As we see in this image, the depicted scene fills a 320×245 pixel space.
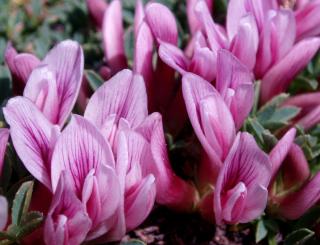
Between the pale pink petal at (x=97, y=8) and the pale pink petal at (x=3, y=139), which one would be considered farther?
the pale pink petal at (x=97, y=8)

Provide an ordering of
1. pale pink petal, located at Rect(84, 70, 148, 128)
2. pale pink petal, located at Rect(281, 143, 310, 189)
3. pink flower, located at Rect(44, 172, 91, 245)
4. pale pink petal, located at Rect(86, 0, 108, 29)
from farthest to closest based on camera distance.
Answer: pale pink petal, located at Rect(86, 0, 108, 29), pale pink petal, located at Rect(281, 143, 310, 189), pale pink petal, located at Rect(84, 70, 148, 128), pink flower, located at Rect(44, 172, 91, 245)

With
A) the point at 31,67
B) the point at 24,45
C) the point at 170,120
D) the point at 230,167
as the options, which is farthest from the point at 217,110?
the point at 24,45

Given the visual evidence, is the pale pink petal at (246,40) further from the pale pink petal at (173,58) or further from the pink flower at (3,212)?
the pink flower at (3,212)

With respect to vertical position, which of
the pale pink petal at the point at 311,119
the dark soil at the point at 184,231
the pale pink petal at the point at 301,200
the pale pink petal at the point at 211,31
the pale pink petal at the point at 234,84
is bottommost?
the dark soil at the point at 184,231

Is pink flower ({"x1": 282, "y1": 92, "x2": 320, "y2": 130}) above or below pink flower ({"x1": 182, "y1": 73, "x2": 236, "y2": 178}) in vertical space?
below

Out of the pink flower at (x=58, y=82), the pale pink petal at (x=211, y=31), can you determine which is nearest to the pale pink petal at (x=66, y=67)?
the pink flower at (x=58, y=82)

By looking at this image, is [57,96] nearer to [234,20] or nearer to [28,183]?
[28,183]

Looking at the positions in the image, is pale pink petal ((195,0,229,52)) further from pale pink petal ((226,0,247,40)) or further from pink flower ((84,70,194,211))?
pink flower ((84,70,194,211))

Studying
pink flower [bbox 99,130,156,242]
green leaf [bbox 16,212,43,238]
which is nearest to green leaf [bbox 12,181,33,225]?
→ green leaf [bbox 16,212,43,238]
